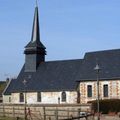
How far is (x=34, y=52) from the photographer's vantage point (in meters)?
74.9

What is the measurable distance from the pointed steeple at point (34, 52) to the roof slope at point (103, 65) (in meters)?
10.4

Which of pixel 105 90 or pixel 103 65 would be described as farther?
pixel 103 65

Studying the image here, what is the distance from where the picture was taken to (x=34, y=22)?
255ft

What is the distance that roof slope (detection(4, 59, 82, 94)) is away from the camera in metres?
67.5

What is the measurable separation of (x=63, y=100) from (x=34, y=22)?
17.6 meters

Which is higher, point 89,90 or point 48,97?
point 89,90

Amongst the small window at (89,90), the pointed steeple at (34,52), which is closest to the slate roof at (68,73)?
the pointed steeple at (34,52)

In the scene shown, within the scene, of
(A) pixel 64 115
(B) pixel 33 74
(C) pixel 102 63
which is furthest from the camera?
(B) pixel 33 74

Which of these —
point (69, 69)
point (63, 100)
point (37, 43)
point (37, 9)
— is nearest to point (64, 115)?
point (63, 100)

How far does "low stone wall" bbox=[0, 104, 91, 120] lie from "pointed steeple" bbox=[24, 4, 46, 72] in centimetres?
1630

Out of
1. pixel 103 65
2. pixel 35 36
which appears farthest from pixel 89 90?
pixel 35 36

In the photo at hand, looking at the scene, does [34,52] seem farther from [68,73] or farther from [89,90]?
[89,90]

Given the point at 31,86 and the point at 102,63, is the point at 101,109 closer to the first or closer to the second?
the point at 102,63

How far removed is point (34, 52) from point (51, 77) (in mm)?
6629
